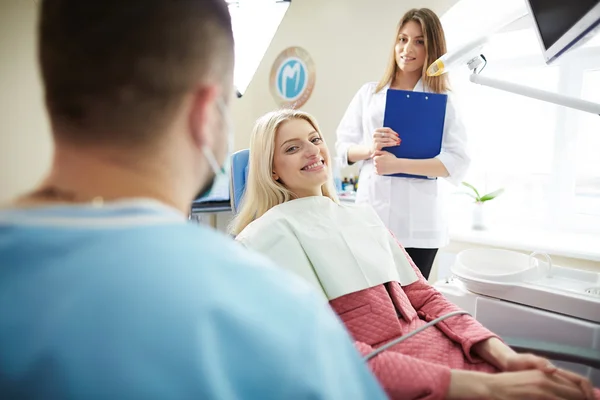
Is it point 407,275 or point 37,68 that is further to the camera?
point 407,275

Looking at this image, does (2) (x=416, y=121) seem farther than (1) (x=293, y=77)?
No

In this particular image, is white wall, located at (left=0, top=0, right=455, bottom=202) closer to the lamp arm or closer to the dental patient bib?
the dental patient bib

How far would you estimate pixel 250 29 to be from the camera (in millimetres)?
1311

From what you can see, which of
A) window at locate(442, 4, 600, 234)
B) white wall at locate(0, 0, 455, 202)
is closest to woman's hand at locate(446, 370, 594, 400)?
white wall at locate(0, 0, 455, 202)

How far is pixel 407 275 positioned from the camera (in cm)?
135

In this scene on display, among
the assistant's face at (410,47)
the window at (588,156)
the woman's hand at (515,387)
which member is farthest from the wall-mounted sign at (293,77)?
the woman's hand at (515,387)

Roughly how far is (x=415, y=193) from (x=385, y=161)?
26 centimetres

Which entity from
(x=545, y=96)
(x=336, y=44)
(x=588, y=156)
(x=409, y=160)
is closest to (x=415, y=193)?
Result: (x=409, y=160)

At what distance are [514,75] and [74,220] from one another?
301 cm

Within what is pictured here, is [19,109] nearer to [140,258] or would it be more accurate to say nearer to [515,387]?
[140,258]

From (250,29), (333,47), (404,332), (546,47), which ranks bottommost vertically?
(404,332)

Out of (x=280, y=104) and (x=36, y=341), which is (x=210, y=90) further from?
(x=280, y=104)

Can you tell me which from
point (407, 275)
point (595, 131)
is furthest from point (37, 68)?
point (595, 131)

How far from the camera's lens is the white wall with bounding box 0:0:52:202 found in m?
0.51
